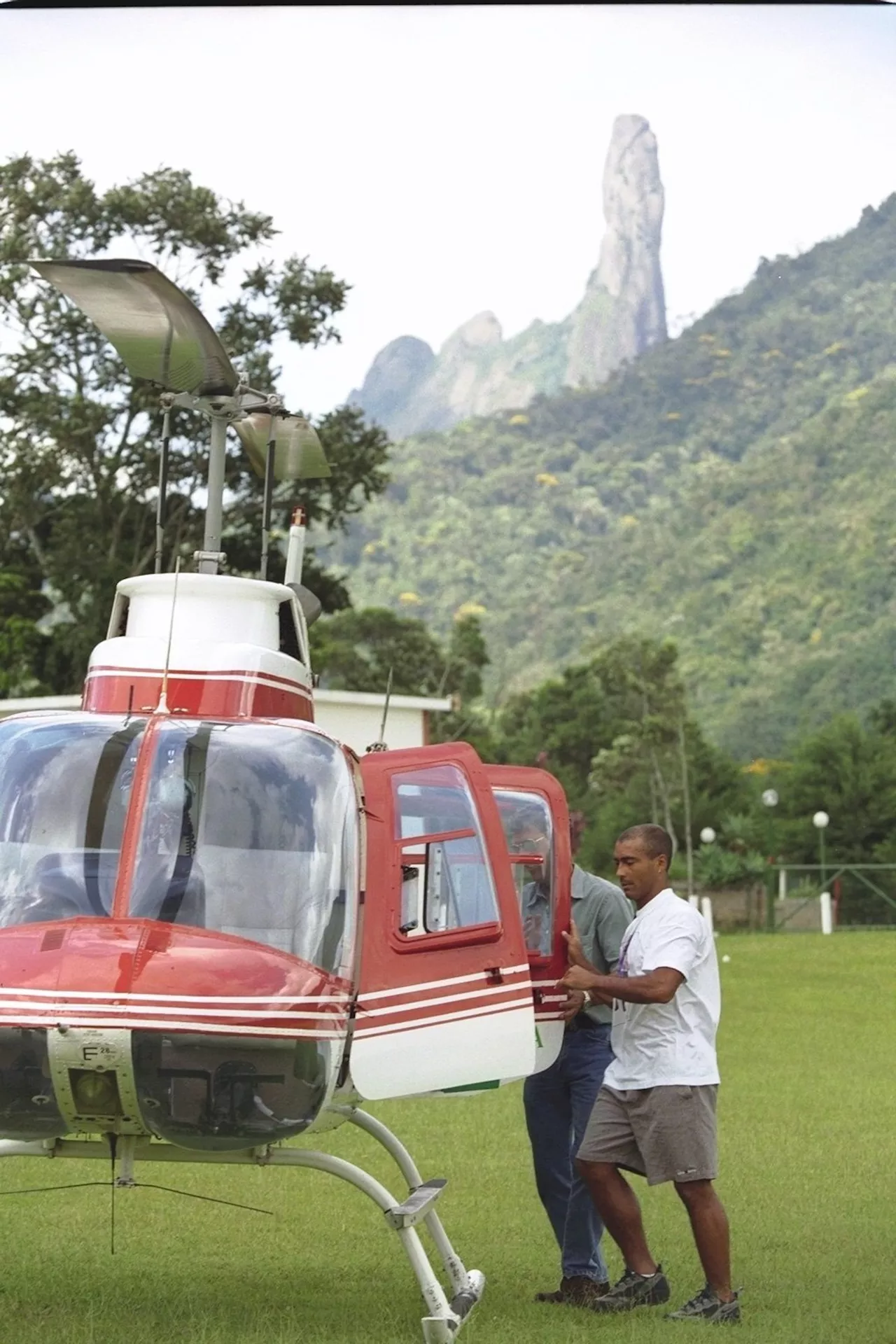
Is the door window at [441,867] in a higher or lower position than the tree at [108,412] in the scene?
lower

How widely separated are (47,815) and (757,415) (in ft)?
383

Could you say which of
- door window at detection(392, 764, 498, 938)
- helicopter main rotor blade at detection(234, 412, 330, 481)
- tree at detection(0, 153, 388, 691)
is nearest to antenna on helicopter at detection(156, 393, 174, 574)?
helicopter main rotor blade at detection(234, 412, 330, 481)

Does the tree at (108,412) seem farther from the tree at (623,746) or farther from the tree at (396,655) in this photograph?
the tree at (623,746)

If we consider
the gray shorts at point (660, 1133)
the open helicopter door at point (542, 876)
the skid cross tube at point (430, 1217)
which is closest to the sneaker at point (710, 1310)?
the gray shorts at point (660, 1133)

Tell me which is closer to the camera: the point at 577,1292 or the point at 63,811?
the point at 63,811

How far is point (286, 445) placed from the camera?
799 centimetres

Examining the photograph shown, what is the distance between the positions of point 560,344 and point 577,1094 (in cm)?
15215

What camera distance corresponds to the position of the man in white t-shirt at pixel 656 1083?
21.1 ft

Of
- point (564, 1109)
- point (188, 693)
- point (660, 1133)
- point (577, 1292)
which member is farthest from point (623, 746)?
point (188, 693)

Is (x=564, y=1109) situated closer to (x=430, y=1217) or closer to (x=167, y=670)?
(x=430, y=1217)

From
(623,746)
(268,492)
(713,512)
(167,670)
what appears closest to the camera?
(167,670)

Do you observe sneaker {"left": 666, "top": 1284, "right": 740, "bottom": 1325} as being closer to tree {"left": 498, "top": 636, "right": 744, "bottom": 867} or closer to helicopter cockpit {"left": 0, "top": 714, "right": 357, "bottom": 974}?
helicopter cockpit {"left": 0, "top": 714, "right": 357, "bottom": 974}

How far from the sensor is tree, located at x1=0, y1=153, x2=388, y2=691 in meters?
32.3

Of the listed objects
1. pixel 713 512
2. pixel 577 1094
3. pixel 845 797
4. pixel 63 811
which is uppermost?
pixel 713 512
